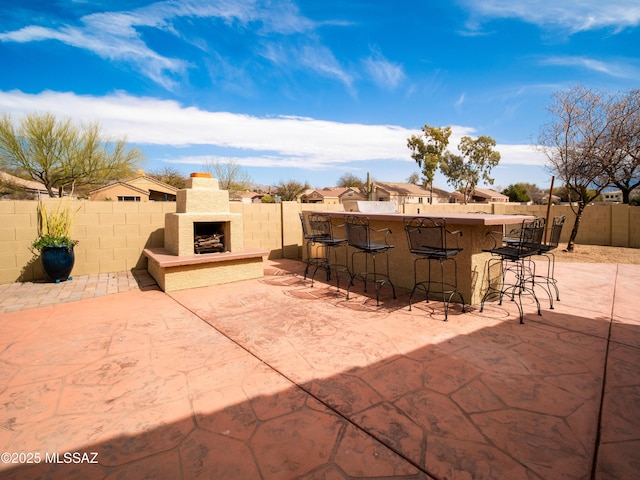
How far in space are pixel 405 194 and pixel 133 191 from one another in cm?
2771

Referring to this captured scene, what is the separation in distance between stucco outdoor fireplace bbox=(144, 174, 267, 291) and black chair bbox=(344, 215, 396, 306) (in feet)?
6.13

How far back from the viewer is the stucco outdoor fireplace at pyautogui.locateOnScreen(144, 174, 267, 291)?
17.5 ft

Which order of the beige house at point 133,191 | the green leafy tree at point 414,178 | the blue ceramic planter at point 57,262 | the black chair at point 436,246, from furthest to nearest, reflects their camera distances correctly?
the green leafy tree at point 414,178 → the beige house at point 133,191 → the blue ceramic planter at point 57,262 → the black chair at point 436,246

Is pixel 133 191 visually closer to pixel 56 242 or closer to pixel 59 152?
pixel 59 152

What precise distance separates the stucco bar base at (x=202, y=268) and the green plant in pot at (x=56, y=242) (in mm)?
1281

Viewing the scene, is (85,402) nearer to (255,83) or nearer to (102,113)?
(255,83)

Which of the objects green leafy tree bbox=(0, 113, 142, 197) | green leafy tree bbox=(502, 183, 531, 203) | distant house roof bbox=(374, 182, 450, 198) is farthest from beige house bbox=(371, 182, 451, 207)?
green leafy tree bbox=(0, 113, 142, 197)

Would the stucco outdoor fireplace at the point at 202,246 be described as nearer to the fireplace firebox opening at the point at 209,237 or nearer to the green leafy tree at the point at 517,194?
the fireplace firebox opening at the point at 209,237

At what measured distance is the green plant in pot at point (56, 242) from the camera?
18.1 ft

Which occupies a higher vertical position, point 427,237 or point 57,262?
point 427,237

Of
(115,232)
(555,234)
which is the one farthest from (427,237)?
(115,232)

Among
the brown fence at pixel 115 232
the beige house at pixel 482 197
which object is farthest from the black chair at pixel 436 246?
the beige house at pixel 482 197

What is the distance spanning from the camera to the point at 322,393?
90.2 inches

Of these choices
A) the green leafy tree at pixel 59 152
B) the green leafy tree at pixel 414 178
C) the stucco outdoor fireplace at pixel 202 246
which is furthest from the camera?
the green leafy tree at pixel 414 178
